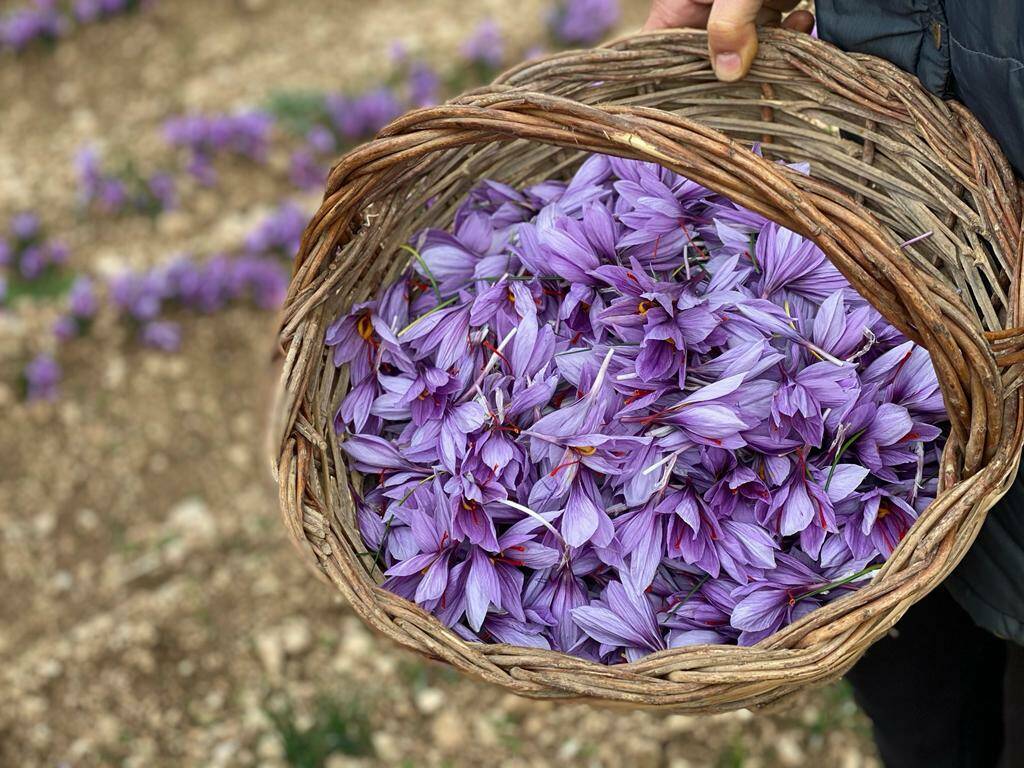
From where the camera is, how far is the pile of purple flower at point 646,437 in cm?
105

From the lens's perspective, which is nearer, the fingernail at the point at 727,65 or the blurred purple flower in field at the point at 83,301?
the fingernail at the point at 727,65

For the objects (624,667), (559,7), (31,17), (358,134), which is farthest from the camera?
(31,17)

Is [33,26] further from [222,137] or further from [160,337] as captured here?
[160,337]

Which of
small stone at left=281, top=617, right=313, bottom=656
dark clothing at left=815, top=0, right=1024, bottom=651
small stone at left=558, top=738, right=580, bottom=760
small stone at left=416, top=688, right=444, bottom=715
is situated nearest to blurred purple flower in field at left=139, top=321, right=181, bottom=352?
small stone at left=281, top=617, right=313, bottom=656

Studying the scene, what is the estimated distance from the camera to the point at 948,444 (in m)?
0.97

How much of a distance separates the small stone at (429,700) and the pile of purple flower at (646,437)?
865 millimetres

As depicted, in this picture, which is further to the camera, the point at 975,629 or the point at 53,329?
the point at 53,329

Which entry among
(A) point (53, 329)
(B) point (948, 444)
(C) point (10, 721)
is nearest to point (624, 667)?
(B) point (948, 444)

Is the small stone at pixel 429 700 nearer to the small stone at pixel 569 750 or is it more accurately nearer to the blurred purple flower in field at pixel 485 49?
the small stone at pixel 569 750

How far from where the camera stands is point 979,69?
1.01 meters

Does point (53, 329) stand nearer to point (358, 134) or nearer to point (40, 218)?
point (40, 218)

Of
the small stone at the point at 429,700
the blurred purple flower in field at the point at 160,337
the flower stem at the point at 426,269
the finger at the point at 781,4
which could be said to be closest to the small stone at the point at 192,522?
the blurred purple flower in field at the point at 160,337

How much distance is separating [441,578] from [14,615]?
4.85 feet

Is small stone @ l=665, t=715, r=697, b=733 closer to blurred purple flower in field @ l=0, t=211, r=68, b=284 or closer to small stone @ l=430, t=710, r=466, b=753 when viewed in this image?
small stone @ l=430, t=710, r=466, b=753
